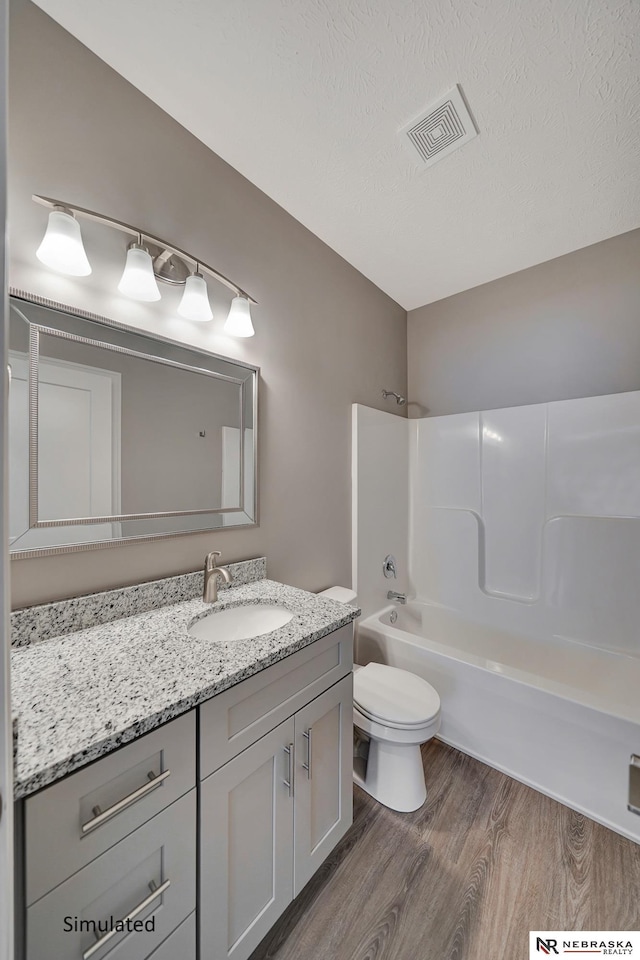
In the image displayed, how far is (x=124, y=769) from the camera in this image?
67 centimetres

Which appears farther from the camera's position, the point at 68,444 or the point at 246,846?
the point at 68,444

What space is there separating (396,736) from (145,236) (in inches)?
79.9

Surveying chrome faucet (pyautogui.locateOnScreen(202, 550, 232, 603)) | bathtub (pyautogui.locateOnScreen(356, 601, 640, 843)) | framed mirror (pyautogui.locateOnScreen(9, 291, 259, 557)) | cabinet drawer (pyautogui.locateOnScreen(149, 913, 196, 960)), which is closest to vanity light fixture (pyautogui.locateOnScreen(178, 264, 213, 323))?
framed mirror (pyautogui.locateOnScreen(9, 291, 259, 557))

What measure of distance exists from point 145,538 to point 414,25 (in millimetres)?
1738

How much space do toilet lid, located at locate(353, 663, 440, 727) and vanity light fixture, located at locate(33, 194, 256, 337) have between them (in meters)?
1.62

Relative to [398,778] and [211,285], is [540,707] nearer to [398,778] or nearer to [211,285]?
[398,778]

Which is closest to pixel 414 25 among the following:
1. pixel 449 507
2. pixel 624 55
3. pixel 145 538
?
pixel 624 55

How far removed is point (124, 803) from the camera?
659 millimetres

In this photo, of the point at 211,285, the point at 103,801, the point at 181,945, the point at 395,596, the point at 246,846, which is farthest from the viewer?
the point at 395,596

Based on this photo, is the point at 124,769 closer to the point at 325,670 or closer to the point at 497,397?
the point at 325,670

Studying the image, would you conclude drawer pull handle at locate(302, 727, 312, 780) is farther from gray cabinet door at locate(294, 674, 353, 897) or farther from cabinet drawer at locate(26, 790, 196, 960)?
cabinet drawer at locate(26, 790, 196, 960)

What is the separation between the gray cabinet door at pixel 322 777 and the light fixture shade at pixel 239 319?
4.41 feet

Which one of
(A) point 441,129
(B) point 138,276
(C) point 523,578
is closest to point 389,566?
(C) point 523,578

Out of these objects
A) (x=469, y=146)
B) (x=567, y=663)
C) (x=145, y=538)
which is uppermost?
(x=469, y=146)
